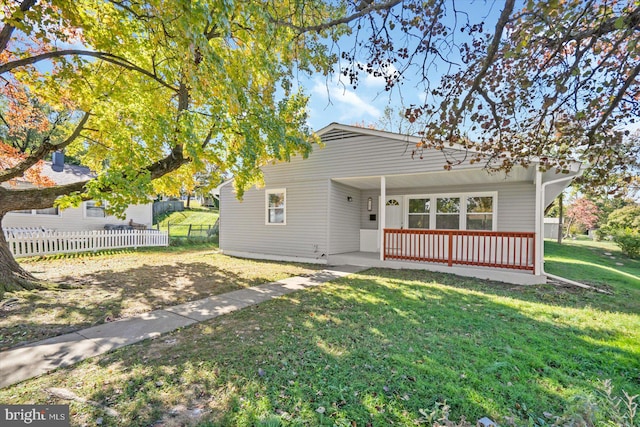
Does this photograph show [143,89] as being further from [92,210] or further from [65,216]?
[92,210]

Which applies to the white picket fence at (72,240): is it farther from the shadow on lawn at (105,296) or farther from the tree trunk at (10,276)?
the tree trunk at (10,276)

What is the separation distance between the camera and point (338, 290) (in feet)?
19.7

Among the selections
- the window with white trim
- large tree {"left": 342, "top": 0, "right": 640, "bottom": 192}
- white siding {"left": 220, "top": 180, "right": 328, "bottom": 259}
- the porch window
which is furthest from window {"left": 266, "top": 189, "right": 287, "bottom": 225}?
large tree {"left": 342, "top": 0, "right": 640, "bottom": 192}

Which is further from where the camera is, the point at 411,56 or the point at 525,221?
the point at 525,221

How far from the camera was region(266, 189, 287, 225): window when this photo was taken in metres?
10.6

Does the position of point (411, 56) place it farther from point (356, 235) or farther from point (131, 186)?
point (356, 235)

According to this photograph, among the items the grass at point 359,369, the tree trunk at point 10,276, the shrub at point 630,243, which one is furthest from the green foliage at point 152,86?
the shrub at point 630,243

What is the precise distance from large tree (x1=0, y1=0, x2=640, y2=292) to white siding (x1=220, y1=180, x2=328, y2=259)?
2147 mm

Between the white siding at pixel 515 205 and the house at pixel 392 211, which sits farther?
the white siding at pixel 515 205

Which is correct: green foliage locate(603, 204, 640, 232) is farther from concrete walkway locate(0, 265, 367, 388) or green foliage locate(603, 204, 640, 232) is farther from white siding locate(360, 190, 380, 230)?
concrete walkway locate(0, 265, 367, 388)

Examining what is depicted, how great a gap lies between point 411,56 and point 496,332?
3.88 meters

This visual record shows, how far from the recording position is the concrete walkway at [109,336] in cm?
282

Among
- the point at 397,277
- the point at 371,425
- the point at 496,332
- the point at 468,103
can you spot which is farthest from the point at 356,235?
the point at 371,425

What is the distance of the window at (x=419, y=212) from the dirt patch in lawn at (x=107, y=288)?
4.10 metres
